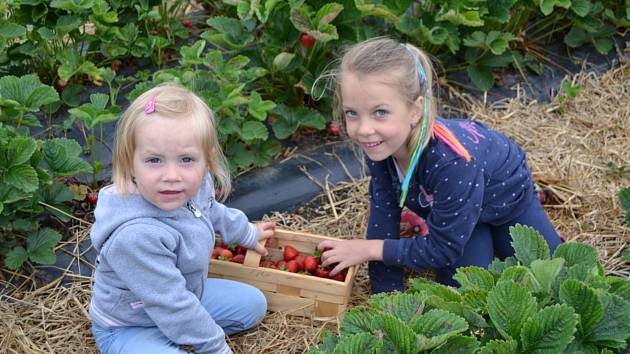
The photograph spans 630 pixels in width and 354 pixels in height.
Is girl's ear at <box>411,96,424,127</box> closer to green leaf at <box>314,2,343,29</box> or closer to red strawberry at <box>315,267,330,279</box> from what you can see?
red strawberry at <box>315,267,330,279</box>

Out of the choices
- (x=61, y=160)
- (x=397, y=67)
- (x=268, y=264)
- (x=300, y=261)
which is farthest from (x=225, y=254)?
(x=397, y=67)

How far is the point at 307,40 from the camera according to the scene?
139 inches

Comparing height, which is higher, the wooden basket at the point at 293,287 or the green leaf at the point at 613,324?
the green leaf at the point at 613,324

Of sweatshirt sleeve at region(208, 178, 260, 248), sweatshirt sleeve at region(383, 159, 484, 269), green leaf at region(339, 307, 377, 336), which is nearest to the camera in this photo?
green leaf at region(339, 307, 377, 336)

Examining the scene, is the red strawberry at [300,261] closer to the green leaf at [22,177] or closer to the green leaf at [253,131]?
the green leaf at [253,131]

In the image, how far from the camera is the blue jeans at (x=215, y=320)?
8.08 ft

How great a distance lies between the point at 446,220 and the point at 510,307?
112 centimetres

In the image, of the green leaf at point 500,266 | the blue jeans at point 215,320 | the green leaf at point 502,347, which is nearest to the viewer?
the green leaf at point 502,347

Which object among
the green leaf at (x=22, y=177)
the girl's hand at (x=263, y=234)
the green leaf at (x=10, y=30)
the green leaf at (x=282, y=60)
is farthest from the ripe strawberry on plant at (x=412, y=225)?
the green leaf at (x=10, y=30)

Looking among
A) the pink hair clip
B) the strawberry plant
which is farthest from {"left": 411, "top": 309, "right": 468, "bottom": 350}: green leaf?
the pink hair clip

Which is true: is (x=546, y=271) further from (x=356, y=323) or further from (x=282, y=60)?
(x=282, y=60)

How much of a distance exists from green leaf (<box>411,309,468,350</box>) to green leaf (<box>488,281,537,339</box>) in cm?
8

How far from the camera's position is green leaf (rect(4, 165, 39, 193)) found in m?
2.67

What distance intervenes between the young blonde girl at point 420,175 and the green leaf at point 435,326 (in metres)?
1.05
